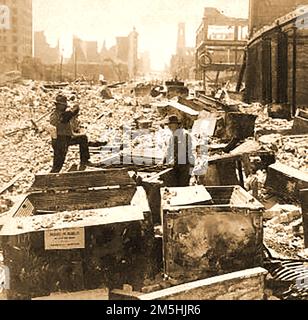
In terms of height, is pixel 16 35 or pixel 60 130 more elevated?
pixel 16 35

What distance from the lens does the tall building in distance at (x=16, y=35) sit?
38397 millimetres

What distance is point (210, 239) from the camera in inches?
150

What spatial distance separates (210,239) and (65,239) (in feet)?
3.98

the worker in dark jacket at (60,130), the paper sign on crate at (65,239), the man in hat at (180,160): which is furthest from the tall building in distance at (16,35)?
the paper sign on crate at (65,239)

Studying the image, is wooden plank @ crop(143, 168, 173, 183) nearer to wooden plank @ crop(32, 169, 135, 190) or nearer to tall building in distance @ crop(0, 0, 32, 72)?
wooden plank @ crop(32, 169, 135, 190)

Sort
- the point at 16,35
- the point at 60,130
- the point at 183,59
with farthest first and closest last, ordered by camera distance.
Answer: the point at 183,59, the point at 16,35, the point at 60,130

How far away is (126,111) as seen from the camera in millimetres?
16875

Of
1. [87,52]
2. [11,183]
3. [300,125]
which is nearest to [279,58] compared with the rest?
[300,125]

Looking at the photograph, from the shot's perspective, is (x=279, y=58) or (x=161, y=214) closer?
(x=161, y=214)

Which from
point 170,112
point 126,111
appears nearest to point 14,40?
point 126,111

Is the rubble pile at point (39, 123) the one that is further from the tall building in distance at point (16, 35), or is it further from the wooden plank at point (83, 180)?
the tall building in distance at point (16, 35)

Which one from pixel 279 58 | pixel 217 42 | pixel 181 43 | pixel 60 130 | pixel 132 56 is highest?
pixel 181 43

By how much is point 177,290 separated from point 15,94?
1818 centimetres

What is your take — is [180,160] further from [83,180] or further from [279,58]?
[279,58]
